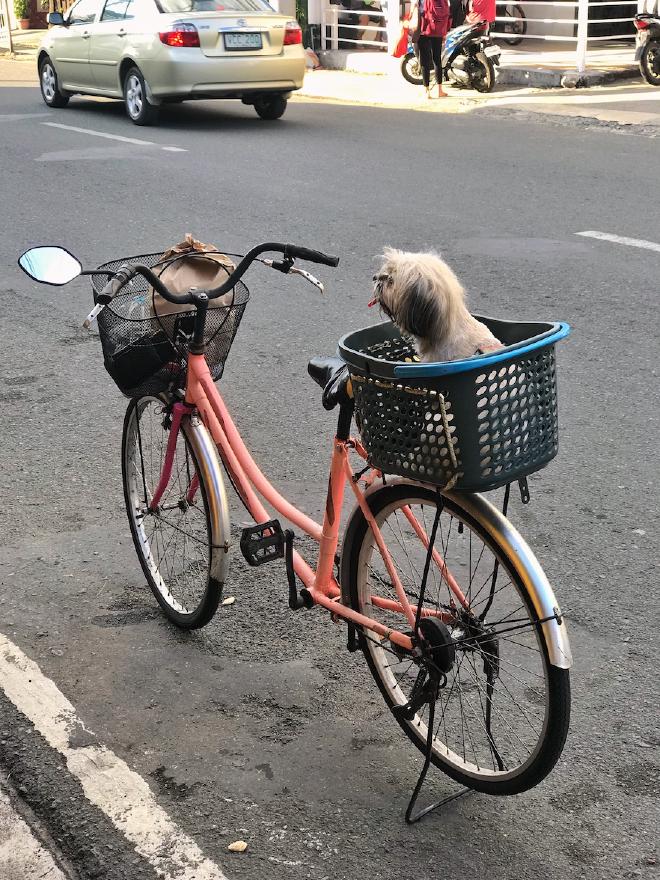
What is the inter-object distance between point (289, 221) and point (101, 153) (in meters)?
4.45

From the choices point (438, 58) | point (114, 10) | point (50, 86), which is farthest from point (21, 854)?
point (50, 86)

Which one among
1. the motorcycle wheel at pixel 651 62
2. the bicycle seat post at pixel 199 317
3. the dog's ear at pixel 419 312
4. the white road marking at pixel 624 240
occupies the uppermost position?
the dog's ear at pixel 419 312

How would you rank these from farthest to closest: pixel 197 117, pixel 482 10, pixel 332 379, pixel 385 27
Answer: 1. pixel 385 27
2. pixel 482 10
3. pixel 197 117
4. pixel 332 379

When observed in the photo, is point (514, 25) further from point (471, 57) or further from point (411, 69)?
point (471, 57)

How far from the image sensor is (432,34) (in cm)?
1614

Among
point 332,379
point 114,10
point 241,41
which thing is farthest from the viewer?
point 114,10

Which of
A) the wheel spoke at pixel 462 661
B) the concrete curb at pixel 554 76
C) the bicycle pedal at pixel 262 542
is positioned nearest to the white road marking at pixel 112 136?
the concrete curb at pixel 554 76

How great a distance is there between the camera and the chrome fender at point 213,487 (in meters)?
3.38

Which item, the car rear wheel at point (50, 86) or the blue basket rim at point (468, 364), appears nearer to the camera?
the blue basket rim at point (468, 364)

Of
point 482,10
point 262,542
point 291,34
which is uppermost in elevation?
point 482,10

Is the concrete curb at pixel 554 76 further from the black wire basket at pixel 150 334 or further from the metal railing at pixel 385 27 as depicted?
Result: the black wire basket at pixel 150 334

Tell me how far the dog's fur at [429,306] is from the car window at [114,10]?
44.5 feet

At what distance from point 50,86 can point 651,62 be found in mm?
8735

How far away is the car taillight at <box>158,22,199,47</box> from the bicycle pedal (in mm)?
11914
